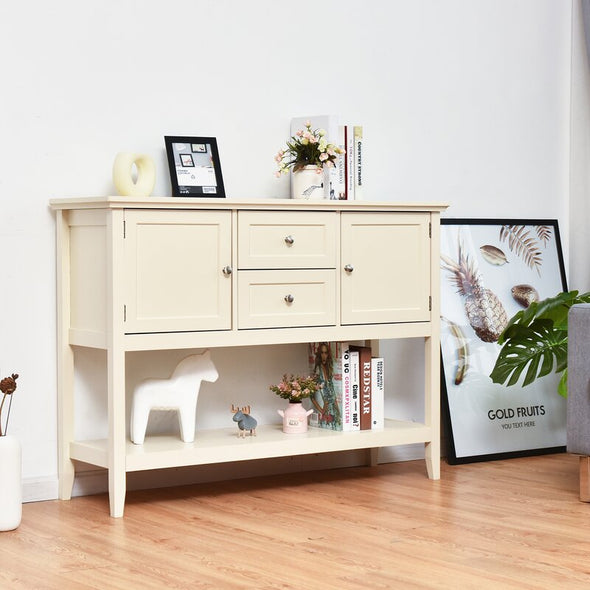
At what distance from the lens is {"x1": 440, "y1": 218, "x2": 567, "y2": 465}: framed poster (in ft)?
13.2

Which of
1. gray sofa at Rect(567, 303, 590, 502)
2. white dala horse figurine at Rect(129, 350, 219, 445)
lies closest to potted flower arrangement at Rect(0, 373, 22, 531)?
white dala horse figurine at Rect(129, 350, 219, 445)

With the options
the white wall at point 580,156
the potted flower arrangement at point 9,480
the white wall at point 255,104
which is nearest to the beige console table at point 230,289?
the white wall at point 255,104

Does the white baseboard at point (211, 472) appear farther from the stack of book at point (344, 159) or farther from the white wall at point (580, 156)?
the white wall at point (580, 156)

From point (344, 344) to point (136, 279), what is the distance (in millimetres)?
792

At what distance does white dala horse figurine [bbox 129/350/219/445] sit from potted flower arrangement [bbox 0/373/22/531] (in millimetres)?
395

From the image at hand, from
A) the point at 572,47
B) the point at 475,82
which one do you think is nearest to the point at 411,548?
the point at 475,82

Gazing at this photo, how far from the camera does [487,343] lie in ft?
13.5

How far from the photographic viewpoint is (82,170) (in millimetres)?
3381

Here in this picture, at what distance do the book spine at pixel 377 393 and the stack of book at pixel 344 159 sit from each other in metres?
0.56

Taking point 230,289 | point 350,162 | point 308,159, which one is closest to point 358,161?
point 350,162

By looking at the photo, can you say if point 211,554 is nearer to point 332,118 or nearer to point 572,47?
point 332,118

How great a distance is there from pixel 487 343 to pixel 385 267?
0.80 meters

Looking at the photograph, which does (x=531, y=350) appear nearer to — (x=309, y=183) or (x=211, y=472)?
(x=309, y=183)

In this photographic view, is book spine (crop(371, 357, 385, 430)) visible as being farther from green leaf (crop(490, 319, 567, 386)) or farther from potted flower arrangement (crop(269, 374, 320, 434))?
green leaf (crop(490, 319, 567, 386))
